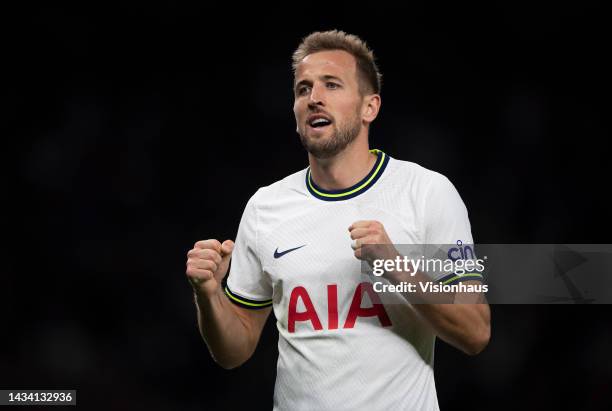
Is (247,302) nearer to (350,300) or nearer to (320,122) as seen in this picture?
(350,300)

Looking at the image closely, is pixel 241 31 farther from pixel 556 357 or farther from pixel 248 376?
pixel 556 357

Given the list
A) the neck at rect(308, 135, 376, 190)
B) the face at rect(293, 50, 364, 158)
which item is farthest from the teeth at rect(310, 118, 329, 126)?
the neck at rect(308, 135, 376, 190)

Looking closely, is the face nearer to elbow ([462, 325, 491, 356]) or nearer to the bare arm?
the bare arm

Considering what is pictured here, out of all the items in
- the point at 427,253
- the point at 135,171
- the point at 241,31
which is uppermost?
the point at 241,31

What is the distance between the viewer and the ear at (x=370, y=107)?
2.71 metres

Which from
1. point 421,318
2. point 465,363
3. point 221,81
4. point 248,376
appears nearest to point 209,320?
point 421,318

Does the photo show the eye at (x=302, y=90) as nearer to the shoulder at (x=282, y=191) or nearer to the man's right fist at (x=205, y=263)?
the shoulder at (x=282, y=191)

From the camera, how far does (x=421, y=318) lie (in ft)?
7.66

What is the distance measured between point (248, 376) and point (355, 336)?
2.29m

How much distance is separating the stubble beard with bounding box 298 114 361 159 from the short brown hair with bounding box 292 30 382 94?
187mm

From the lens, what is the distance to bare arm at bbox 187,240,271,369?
233 cm

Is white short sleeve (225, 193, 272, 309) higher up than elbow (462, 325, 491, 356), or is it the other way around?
white short sleeve (225, 193, 272, 309)

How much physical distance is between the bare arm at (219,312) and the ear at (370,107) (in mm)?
716

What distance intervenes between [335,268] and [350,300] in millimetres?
116
